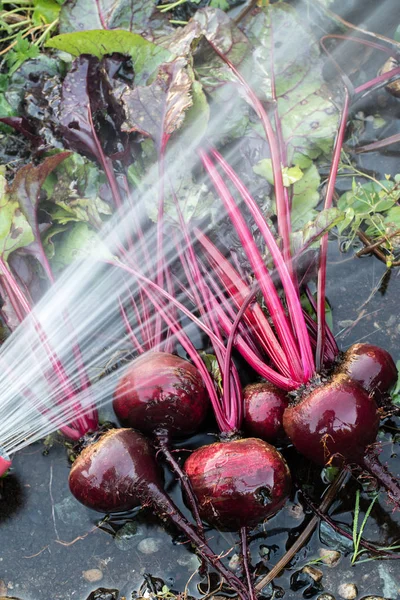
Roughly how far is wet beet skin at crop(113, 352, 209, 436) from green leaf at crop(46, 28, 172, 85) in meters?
1.20

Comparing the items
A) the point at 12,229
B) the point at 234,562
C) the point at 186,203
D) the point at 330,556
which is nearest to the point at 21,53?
the point at 12,229

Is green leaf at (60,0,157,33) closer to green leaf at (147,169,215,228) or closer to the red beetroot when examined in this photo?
green leaf at (147,169,215,228)

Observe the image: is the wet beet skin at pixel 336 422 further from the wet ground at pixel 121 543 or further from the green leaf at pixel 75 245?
the green leaf at pixel 75 245

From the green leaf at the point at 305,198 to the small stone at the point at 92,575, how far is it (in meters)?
1.44

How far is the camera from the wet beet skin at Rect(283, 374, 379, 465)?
1.88 metres

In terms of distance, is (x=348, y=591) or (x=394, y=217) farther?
(x=394, y=217)

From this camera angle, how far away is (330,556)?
2.02 meters

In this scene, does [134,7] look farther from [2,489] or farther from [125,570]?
[125,570]

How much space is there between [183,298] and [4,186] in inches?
31.1

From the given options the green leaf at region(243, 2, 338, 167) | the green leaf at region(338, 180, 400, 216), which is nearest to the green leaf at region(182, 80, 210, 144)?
the green leaf at region(243, 2, 338, 167)

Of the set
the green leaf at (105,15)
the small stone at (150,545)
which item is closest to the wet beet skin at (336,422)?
the small stone at (150,545)

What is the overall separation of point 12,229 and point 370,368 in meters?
1.36

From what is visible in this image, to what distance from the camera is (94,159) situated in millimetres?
2527

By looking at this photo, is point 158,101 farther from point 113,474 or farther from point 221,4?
point 113,474
